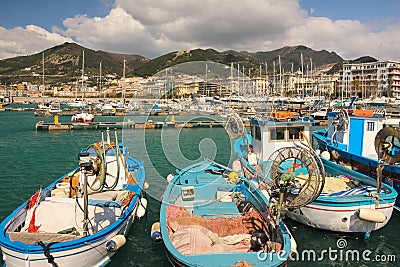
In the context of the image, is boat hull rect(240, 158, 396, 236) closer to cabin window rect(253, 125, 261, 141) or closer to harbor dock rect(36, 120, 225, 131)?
cabin window rect(253, 125, 261, 141)

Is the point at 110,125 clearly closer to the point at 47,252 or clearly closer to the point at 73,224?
the point at 73,224

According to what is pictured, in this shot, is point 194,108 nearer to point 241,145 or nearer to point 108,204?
point 241,145

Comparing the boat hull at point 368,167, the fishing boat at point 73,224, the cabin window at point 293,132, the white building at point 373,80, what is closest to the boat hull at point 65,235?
the fishing boat at point 73,224

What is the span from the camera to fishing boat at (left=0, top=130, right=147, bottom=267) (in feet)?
23.4

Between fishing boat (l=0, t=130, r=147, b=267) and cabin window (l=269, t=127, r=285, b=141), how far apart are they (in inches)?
249

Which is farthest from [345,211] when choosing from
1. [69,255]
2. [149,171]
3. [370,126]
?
[149,171]

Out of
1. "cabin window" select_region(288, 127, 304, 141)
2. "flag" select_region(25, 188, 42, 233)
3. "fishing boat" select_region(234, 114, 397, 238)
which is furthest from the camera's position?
"cabin window" select_region(288, 127, 304, 141)

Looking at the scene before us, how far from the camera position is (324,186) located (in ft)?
38.6

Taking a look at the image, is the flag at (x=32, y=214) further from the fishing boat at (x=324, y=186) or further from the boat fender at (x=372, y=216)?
the boat fender at (x=372, y=216)

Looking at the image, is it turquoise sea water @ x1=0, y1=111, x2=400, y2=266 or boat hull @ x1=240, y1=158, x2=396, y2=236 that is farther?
boat hull @ x1=240, y1=158, x2=396, y2=236

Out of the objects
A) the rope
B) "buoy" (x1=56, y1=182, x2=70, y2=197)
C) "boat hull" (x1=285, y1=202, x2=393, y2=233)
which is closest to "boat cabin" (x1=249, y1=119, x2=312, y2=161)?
"boat hull" (x1=285, y1=202, x2=393, y2=233)

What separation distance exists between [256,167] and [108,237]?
26.1ft

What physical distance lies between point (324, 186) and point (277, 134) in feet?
10.9

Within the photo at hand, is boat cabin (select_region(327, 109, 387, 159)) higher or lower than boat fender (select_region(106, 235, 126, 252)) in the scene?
higher
